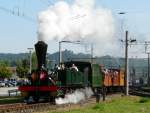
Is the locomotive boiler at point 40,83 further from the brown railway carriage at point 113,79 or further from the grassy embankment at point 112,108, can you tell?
the brown railway carriage at point 113,79

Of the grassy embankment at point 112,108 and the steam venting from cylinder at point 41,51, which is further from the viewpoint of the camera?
the steam venting from cylinder at point 41,51

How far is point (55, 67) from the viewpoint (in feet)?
115

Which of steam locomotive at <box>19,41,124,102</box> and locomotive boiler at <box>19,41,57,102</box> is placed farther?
steam locomotive at <box>19,41,124,102</box>

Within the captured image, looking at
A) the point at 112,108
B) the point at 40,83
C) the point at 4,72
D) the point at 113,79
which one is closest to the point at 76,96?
the point at 40,83


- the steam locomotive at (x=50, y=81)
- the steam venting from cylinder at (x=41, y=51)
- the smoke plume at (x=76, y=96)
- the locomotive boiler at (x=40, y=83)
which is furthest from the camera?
the smoke plume at (x=76, y=96)

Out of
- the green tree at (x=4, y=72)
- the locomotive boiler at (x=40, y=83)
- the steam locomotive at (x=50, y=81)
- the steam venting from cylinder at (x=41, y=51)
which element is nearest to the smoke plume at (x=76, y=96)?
the steam locomotive at (x=50, y=81)

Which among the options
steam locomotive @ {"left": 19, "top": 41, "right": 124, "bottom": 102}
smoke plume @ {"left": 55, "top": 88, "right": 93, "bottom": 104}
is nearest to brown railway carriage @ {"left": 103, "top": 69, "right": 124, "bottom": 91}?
smoke plume @ {"left": 55, "top": 88, "right": 93, "bottom": 104}

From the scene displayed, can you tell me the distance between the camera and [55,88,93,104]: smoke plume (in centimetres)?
3505

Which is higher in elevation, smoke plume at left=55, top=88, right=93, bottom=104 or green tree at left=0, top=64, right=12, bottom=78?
green tree at left=0, top=64, right=12, bottom=78

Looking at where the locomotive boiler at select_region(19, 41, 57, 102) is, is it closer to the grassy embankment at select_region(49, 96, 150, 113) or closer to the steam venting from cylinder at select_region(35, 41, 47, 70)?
the steam venting from cylinder at select_region(35, 41, 47, 70)

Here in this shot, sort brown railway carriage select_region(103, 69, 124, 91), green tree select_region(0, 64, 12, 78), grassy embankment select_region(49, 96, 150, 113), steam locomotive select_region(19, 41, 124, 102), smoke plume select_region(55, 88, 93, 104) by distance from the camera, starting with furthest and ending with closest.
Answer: green tree select_region(0, 64, 12, 78) < brown railway carriage select_region(103, 69, 124, 91) < smoke plume select_region(55, 88, 93, 104) < steam locomotive select_region(19, 41, 124, 102) < grassy embankment select_region(49, 96, 150, 113)

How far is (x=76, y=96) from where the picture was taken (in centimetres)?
3750

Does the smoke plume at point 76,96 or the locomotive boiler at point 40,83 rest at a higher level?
the locomotive boiler at point 40,83

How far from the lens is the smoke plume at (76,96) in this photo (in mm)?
35047
